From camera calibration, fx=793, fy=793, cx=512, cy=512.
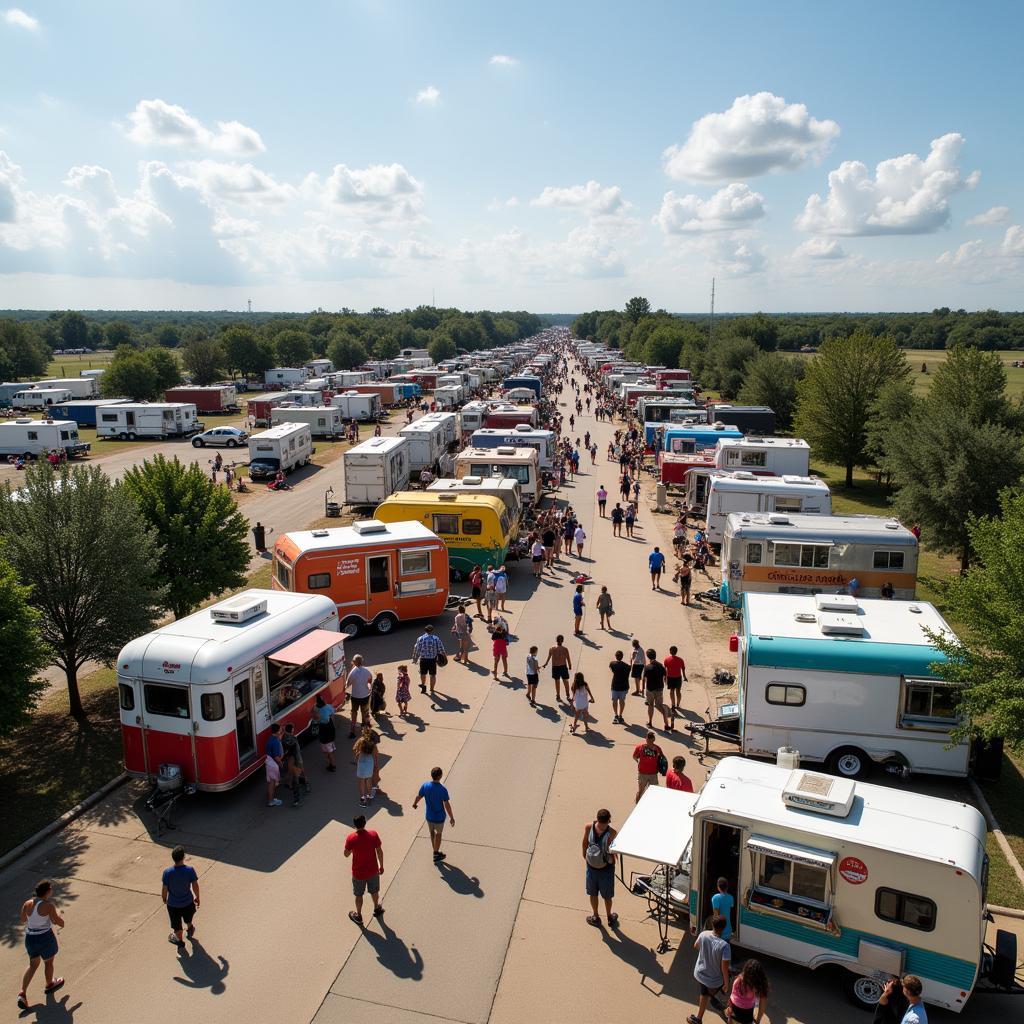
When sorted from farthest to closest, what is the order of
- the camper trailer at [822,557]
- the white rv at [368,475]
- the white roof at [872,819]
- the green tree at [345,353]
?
1. the green tree at [345,353]
2. the white rv at [368,475]
3. the camper trailer at [822,557]
4. the white roof at [872,819]

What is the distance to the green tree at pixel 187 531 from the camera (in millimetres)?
17250

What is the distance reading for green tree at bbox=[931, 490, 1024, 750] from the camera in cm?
1076

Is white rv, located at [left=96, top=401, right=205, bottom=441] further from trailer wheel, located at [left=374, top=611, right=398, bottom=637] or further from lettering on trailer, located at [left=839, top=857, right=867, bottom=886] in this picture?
lettering on trailer, located at [left=839, top=857, right=867, bottom=886]

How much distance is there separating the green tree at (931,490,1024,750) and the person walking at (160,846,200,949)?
10346mm

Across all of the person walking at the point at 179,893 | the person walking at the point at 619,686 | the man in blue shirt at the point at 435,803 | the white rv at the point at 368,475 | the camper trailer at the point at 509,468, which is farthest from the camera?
the white rv at the point at 368,475

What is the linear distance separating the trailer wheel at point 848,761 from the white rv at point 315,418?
47404 mm

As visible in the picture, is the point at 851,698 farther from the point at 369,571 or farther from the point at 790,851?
the point at 369,571

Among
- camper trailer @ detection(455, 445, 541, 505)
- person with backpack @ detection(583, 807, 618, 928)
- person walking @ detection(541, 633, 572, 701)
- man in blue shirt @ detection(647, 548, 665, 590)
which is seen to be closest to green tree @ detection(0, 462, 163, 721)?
person walking @ detection(541, 633, 572, 701)

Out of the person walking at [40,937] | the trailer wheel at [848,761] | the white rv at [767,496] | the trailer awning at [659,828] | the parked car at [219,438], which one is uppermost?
the white rv at [767,496]

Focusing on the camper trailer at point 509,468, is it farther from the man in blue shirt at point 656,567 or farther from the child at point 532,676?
the child at point 532,676

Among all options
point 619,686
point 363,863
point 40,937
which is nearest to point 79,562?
point 40,937

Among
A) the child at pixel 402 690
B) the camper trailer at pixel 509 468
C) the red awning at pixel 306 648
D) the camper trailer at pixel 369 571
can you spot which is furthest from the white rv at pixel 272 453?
the red awning at pixel 306 648

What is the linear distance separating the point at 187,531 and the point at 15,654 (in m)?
5.74

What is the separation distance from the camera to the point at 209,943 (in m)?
9.18
